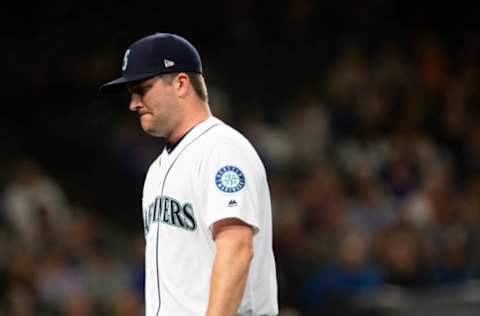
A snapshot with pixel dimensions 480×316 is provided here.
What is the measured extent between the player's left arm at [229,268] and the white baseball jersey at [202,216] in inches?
1.8

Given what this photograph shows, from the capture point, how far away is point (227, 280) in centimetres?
323

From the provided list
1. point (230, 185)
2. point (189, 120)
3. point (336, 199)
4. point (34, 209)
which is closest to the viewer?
point (230, 185)

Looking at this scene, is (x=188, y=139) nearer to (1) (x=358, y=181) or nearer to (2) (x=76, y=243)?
(2) (x=76, y=243)

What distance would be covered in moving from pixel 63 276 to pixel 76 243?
354 millimetres

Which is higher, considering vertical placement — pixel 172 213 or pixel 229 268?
pixel 172 213

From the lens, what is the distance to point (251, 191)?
339cm

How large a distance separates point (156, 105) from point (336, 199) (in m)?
6.27

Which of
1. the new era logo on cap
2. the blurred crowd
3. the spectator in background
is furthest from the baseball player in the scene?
the spectator in background

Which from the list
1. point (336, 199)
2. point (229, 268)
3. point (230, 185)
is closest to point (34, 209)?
point (336, 199)

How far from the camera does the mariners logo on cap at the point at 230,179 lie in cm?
335

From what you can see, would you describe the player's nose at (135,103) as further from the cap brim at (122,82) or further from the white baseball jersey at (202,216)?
the white baseball jersey at (202,216)

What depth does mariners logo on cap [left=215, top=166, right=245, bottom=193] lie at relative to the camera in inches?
132

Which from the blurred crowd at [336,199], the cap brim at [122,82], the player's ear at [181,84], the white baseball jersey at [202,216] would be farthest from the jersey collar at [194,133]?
the blurred crowd at [336,199]

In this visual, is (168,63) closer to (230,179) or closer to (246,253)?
(230,179)
